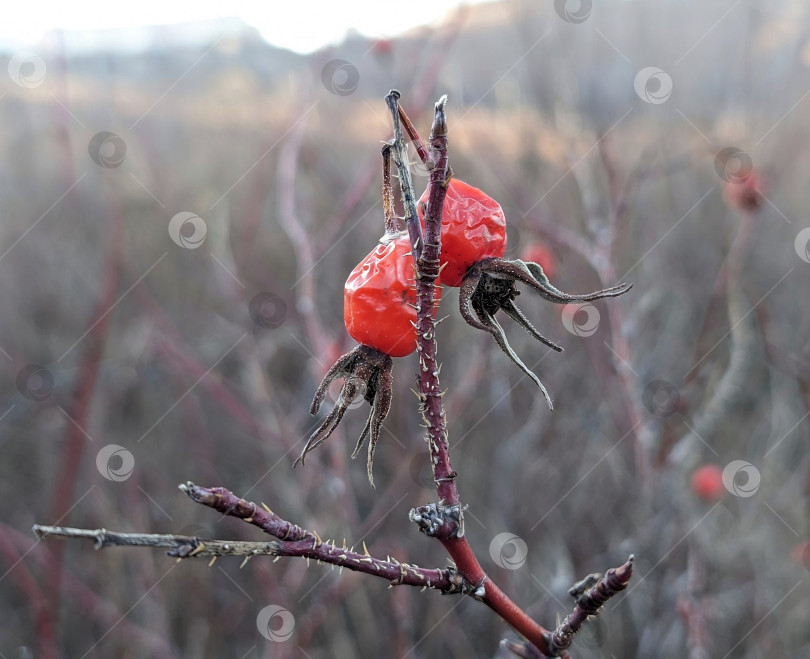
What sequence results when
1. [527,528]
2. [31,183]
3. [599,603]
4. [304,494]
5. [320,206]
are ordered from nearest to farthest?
[599,603]
[304,494]
[527,528]
[320,206]
[31,183]

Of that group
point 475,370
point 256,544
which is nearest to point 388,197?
point 256,544

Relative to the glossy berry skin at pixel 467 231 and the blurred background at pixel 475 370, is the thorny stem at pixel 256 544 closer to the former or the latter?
the glossy berry skin at pixel 467 231

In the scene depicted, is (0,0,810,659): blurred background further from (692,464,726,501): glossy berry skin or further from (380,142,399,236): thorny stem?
(380,142,399,236): thorny stem

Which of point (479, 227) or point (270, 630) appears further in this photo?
point (270, 630)


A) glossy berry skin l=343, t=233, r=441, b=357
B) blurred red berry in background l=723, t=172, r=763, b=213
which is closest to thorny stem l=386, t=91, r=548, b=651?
glossy berry skin l=343, t=233, r=441, b=357

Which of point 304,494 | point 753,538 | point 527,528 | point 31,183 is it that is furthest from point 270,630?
point 31,183

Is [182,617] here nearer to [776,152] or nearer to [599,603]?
[599,603]

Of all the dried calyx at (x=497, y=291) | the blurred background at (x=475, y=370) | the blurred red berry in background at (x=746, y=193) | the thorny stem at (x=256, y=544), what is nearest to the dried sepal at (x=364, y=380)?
the dried calyx at (x=497, y=291)
